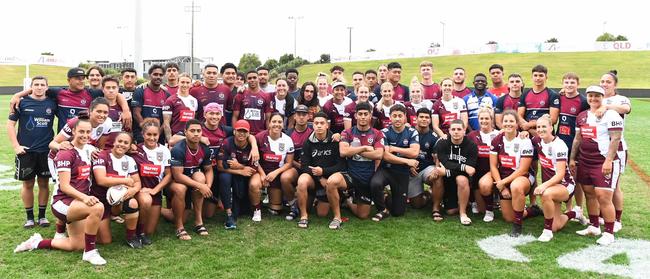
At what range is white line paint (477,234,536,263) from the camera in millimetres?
4914

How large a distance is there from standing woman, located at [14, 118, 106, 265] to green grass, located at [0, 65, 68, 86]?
2008 inches

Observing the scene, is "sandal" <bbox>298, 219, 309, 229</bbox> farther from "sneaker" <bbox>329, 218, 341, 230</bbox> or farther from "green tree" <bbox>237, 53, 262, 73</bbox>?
"green tree" <bbox>237, 53, 262, 73</bbox>

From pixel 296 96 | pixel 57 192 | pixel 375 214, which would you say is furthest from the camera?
pixel 296 96

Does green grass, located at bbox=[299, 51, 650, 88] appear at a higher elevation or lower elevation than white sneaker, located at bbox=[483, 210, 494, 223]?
higher

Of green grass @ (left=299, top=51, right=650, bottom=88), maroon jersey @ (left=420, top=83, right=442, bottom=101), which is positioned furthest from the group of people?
green grass @ (left=299, top=51, right=650, bottom=88)

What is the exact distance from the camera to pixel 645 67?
48.5 meters

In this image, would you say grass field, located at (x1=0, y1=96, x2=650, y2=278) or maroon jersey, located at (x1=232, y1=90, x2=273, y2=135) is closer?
grass field, located at (x1=0, y1=96, x2=650, y2=278)

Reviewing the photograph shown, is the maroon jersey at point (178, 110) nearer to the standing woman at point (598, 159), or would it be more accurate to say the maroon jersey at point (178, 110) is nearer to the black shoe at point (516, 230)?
the black shoe at point (516, 230)

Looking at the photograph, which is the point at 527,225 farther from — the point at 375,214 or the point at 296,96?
the point at 296,96

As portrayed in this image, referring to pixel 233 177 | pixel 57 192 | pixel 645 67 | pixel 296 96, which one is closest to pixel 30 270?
pixel 57 192

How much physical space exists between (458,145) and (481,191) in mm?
674

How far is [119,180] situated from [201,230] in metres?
1.17

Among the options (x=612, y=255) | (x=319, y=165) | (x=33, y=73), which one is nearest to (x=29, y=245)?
(x=319, y=165)

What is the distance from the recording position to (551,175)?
223 inches
